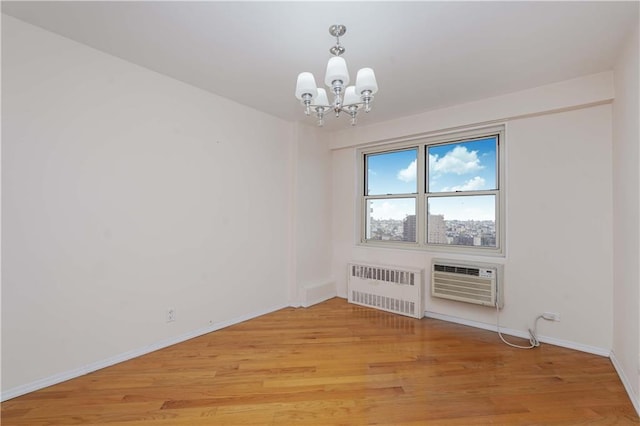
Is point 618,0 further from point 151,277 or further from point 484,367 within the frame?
point 151,277

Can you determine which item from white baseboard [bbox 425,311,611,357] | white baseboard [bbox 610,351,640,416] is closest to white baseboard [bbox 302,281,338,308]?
white baseboard [bbox 425,311,611,357]

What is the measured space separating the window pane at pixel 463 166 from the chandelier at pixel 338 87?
2.15 m

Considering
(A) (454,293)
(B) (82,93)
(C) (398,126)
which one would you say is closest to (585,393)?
(A) (454,293)

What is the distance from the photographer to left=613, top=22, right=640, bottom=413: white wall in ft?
→ 6.38

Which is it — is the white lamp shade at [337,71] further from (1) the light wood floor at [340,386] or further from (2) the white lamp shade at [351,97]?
(1) the light wood floor at [340,386]

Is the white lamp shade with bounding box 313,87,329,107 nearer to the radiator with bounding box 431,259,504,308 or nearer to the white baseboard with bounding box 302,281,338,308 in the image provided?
the radiator with bounding box 431,259,504,308

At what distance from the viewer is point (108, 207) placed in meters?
2.36

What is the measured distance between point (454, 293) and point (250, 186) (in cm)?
273

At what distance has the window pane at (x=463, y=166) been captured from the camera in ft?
11.1

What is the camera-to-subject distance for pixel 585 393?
203cm

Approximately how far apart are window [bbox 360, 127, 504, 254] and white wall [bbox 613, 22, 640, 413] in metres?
0.96

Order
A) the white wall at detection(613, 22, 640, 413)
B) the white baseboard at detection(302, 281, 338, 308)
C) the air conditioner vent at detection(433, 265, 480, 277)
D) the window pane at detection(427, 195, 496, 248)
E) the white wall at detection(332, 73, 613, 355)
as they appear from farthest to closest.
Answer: the white baseboard at detection(302, 281, 338, 308) < the window pane at detection(427, 195, 496, 248) < the air conditioner vent at detection(433, 265, 480, 277) < the white wall at detection(332, 73, 613, 355) < the white wall at detection(613, 22, 640, 413)

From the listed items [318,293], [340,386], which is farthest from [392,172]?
[340,386]

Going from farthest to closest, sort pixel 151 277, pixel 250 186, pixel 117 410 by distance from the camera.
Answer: pixel 250 186 < pixel 151 277 < pixel 117 410
